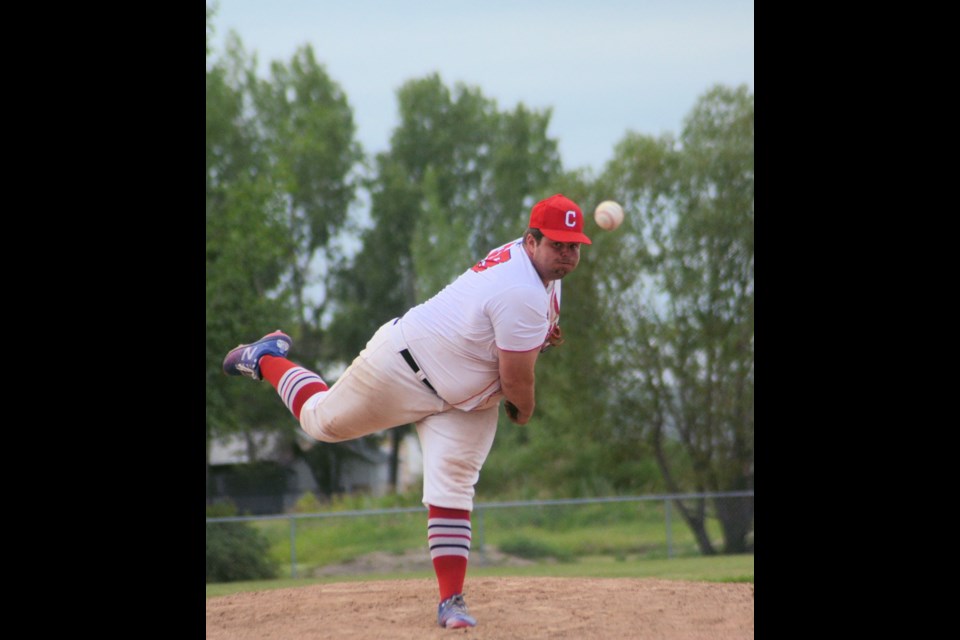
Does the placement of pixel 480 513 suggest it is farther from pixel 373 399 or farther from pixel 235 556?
pixel 373 399

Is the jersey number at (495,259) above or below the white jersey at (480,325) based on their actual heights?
above

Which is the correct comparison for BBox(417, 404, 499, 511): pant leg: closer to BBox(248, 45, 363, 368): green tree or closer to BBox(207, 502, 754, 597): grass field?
BBox(207, 502, 754, 597): grass field

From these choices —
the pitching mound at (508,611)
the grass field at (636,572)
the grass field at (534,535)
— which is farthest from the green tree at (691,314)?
the pitching mound at (508,611)

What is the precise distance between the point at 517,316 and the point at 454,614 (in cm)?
179


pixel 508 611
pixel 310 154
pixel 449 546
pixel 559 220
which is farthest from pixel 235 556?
pixel 310 154

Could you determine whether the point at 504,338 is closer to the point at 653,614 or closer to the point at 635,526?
the point at 653,614

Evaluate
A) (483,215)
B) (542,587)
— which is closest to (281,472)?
(483,215)

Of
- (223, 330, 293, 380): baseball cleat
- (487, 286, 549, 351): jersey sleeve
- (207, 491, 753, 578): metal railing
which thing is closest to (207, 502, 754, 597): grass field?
(207, 491, 753, 578): metal railing

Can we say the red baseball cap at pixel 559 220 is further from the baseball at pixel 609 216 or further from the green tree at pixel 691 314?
the green tree at pixel 691 314

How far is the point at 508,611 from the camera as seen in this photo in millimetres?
6914

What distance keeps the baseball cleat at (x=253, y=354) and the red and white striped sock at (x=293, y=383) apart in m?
0.11

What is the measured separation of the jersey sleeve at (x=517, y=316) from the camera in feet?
20.5
